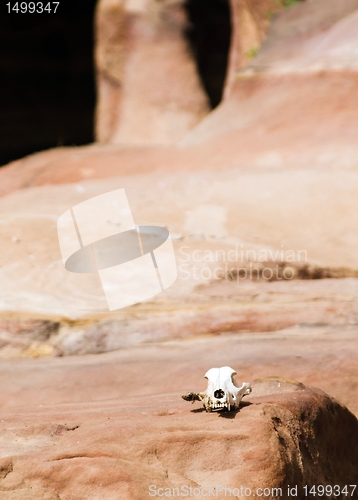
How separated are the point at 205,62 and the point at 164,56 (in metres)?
0.98

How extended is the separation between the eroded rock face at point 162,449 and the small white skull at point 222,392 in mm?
30

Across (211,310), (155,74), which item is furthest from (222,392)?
(155,74)

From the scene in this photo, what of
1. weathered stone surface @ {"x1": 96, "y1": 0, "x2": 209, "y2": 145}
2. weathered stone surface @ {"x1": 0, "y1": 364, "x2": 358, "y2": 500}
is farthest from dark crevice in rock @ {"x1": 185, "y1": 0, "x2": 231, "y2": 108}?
weathered stone surface @ {"x1": 0, "y1": 364, "x2": 358, "y2": 500}

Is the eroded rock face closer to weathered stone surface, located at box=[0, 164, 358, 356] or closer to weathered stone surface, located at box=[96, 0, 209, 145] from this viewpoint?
weathered stone surface, located at box=[0, 164, 358, 356]

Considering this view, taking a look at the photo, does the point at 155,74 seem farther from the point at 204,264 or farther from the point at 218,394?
the point at 218,394

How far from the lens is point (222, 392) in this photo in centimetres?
208

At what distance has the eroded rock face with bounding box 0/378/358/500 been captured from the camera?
175 cm

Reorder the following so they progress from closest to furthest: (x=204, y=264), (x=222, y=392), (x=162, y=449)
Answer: (x=162, y=449) → (x=222, y=392) → (x=204, y=264)

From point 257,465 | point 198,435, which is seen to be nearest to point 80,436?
point 198,435

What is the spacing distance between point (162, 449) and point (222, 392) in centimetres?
29

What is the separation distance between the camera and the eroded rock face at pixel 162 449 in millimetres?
1752

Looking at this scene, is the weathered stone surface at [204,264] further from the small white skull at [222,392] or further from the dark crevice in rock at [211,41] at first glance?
the dark crevice in rock at [211,41]

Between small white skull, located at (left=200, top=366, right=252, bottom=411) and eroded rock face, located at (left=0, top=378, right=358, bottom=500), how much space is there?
0.10 feet

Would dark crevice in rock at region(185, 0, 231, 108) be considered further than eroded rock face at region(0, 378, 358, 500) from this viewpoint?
Yes
